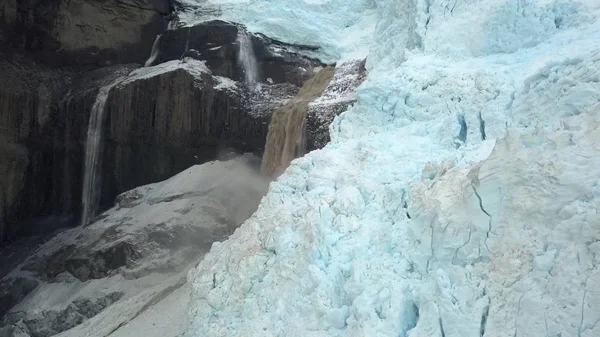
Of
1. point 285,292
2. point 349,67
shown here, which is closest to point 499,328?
point 285,292

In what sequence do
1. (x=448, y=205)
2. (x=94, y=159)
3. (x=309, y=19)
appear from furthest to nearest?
(x=309, y=19), (x=94, y=159), (x=448, y=205)

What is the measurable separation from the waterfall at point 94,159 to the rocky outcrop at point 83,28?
237 cm

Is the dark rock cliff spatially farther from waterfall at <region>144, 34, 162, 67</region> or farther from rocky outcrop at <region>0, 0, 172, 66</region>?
waterfall at <region>144, 34, 162, 67</region>

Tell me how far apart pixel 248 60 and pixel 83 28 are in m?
5.69

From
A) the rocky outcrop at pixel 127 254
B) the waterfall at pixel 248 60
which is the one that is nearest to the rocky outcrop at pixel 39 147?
the rocky outcrop at pixel 127 254

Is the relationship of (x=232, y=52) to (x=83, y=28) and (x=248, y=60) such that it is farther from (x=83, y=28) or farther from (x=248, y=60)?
(x=83, y=28)

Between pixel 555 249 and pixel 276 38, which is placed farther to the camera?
pixel 276 38

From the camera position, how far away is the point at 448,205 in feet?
Result: 16.5

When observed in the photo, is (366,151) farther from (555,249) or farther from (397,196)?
(555,249)

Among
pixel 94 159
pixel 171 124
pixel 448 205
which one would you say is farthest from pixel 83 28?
pixel 448 205

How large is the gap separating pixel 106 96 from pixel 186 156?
2907 millimetres

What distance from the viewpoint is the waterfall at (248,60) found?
52.3 feet

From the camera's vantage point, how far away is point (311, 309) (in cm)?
538

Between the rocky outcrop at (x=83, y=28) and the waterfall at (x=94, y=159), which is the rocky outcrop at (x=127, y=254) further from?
the rocky outcrop at (x=83, y=28)
